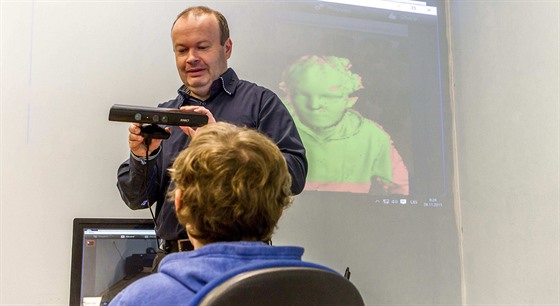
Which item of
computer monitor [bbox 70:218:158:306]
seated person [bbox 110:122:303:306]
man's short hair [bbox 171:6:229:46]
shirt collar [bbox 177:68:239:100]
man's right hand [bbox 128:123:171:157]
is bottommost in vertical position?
computer monitor [bbox 70:218:158:306]

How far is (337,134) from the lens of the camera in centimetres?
288

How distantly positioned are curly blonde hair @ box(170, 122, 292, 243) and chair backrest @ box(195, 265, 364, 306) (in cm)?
18

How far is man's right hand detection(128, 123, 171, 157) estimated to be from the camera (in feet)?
6.00

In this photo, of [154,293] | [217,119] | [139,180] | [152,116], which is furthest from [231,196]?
[217,119]

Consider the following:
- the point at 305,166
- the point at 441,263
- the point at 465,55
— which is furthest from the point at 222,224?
the point at 465,55

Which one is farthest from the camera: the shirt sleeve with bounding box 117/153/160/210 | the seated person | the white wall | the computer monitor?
the white wall

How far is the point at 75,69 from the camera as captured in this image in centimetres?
246

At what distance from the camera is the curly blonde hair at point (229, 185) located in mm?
1095

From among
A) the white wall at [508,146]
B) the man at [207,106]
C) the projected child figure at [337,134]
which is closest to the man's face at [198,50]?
the man at [207,106]

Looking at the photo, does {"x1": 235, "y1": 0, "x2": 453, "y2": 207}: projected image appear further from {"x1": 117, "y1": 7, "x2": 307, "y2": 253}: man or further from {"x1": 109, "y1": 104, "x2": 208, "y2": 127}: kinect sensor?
{"x1": 109, "y1": 104, "x2": 208, "y2": 127}: kinect sensor

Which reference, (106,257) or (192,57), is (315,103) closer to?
(192,57)

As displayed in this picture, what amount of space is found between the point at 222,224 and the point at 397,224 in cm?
192

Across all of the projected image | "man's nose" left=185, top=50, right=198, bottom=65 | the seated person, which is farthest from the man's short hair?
the seated person

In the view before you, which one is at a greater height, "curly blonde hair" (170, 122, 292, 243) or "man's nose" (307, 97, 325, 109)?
"man's nose" (307, 97, 325, 109)
